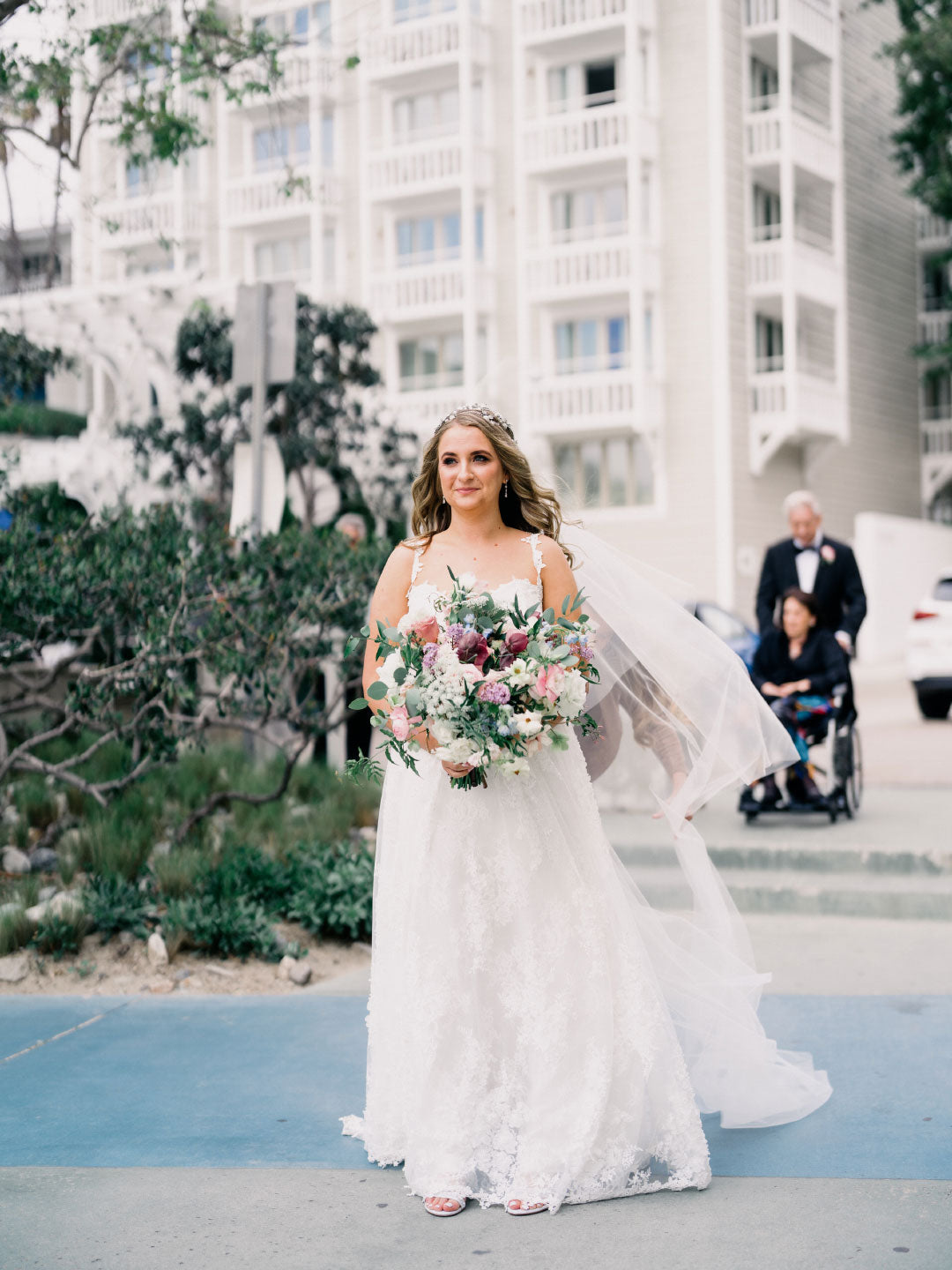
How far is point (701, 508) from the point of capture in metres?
28.8

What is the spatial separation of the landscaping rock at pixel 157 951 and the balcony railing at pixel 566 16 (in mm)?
26159

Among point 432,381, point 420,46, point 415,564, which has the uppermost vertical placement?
point 420,46

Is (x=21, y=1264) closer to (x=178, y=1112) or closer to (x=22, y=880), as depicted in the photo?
(x=178, y=1112)

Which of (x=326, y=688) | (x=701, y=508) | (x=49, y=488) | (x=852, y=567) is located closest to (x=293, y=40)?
(x=49, y=488)

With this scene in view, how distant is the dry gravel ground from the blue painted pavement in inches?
7.3

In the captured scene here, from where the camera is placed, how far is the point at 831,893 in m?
7.47

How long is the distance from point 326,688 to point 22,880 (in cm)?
234

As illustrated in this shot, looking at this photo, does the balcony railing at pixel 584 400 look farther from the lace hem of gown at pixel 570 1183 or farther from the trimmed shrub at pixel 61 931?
the lace hem of gown at pixel 570 1183

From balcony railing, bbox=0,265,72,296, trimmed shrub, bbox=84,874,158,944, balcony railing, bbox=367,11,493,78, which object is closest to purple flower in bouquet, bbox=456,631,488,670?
trimmed shrub, bbox=84,874,158,944

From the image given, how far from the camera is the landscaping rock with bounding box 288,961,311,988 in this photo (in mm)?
6336

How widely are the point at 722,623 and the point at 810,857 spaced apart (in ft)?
35.6

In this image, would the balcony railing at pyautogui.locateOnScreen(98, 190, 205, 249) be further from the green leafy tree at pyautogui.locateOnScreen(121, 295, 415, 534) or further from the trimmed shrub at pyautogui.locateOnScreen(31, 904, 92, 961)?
the trimmed shrub at pyautogui.locateOnScreen(31, 904, 92, 961)

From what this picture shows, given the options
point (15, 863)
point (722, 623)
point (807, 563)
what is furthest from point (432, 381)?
point (15, 863)

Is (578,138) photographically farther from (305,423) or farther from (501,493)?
(501,493)
